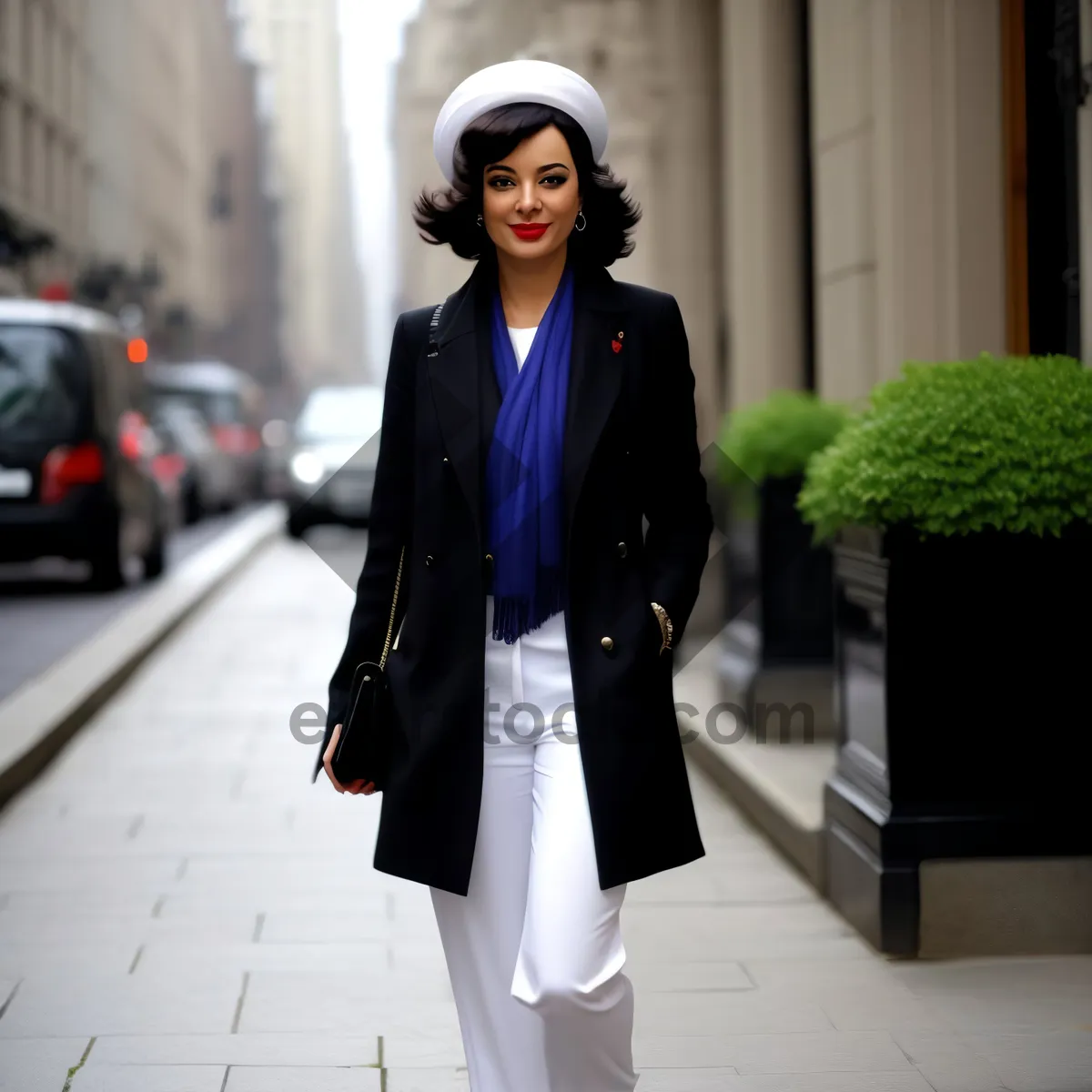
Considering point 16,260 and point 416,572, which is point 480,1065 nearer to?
point 416,572

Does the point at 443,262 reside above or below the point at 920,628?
above

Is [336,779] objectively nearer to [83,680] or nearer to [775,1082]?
[775,1082]

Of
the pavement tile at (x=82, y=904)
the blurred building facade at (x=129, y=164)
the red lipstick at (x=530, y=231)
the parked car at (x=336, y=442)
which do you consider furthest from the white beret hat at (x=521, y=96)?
the blurred building facade at (x=129, y=164)

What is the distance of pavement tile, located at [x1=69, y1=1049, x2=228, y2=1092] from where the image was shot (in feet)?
13.1

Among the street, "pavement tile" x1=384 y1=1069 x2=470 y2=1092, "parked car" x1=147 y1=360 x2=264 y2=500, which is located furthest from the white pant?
"parked car" x1=147 y1=360 x2=264 y2=500

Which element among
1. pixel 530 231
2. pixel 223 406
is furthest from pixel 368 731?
pixel 223 406

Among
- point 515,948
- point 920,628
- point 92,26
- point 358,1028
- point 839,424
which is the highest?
point 92,26

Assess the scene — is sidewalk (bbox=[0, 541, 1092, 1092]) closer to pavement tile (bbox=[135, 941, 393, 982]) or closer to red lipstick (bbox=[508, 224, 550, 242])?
pavement tile (bbox=[135, 941, 393, 982])

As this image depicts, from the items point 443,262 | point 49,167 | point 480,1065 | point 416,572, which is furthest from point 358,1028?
point 443,262

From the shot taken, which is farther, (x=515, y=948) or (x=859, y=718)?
(x=859, y=718)

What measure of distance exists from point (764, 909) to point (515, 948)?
8.51ft

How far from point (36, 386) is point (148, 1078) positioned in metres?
11.6

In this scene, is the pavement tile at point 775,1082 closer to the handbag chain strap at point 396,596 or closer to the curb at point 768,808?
the handbag chain strap at point 396,596

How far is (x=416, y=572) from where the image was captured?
3.15 meters
